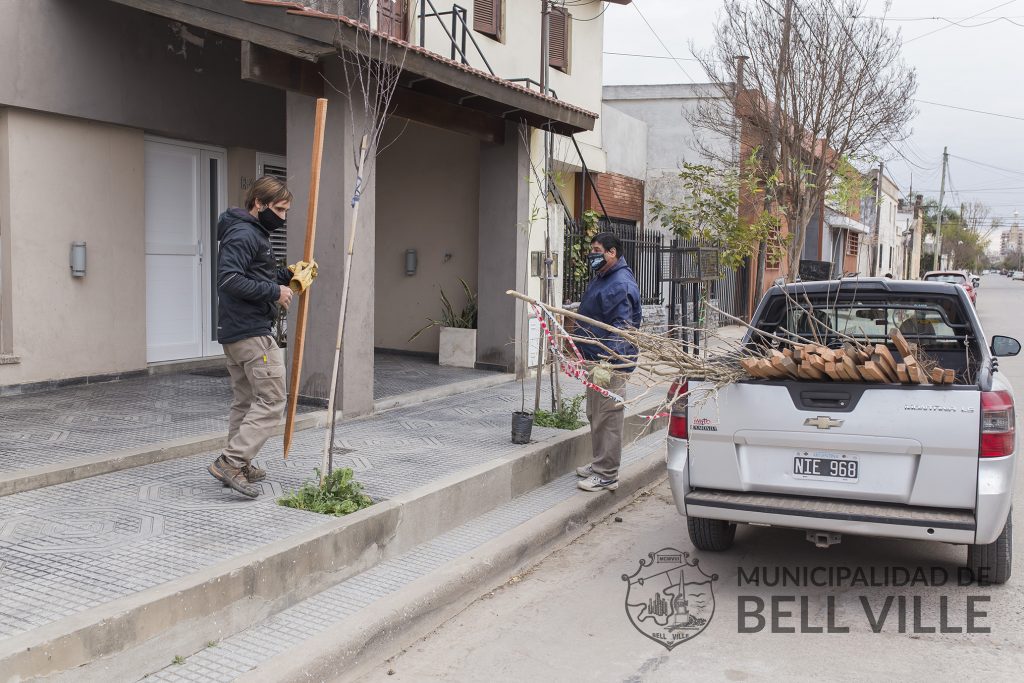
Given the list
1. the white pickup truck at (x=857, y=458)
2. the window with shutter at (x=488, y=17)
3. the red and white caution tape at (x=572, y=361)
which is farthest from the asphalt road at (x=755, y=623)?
the window with shutter at (x=488, y=17)

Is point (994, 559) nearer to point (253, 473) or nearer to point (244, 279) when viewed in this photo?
point (253, 473)

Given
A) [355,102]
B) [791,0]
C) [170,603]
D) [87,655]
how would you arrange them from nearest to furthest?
[87,655]
[170,603]
[355,102]
[791,0]

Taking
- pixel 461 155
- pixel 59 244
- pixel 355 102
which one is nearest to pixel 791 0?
pixel 461 155

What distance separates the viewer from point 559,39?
15.5 m

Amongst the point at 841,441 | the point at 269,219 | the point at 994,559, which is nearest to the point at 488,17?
the point at 269,219

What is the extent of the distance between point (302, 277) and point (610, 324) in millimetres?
2546

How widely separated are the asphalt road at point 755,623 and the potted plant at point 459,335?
5.62 m

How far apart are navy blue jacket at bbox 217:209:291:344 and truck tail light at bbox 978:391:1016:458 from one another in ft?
13.0

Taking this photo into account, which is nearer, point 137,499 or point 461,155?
point 137,499

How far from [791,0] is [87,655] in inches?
589

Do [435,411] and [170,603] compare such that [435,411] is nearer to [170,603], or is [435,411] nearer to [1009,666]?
[170,603]

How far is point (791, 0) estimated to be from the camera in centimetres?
1524

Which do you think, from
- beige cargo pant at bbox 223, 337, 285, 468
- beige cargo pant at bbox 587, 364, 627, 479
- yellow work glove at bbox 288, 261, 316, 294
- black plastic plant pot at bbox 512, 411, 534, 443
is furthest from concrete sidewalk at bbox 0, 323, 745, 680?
yellow work glove at bbox 288, 261, 316, 294

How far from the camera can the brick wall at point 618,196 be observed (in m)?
17.7
